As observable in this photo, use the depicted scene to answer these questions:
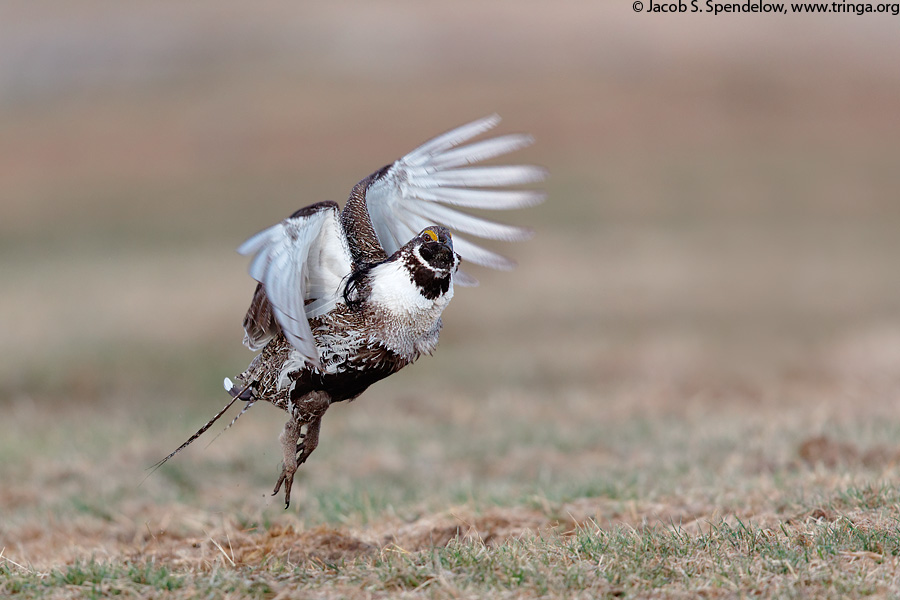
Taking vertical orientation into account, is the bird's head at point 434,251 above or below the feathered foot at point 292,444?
above

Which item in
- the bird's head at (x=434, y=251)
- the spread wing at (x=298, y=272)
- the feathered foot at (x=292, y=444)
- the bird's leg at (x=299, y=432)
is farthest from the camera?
the feathered foot at (x=292, y=444)

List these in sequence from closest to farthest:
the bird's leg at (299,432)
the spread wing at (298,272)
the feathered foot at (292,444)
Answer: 1. the spread wing at (298,272)
2. the bird's leg at (299,432)
3. the feathered foot at (292,444)

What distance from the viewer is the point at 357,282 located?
15.4 ft

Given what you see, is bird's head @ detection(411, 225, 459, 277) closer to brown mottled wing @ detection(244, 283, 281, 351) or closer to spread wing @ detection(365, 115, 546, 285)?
spread wing @ detection(365, 115, 546, 285)

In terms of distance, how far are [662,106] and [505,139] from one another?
79.8 feet

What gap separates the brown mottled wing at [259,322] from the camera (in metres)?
4.87

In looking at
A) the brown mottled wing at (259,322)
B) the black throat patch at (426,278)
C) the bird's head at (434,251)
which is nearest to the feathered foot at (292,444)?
the brown mottled wing at (259,322)

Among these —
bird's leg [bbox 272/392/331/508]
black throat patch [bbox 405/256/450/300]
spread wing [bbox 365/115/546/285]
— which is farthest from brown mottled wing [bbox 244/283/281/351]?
spread wing [bbox 365/115/546/285]

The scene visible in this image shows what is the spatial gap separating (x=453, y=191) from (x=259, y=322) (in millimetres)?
1155

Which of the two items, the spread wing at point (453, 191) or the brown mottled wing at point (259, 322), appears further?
the spread wing at point (453, 191)

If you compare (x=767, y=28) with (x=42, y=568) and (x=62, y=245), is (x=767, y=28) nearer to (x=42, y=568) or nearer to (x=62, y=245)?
(x=62, y=245)

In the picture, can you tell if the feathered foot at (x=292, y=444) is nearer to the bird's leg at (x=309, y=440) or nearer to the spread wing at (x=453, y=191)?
the bird's leg at (x=309, y=440)

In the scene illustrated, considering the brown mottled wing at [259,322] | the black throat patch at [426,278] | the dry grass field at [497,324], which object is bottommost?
the dry grass field at [497,324]

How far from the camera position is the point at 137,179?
24.3 meters
